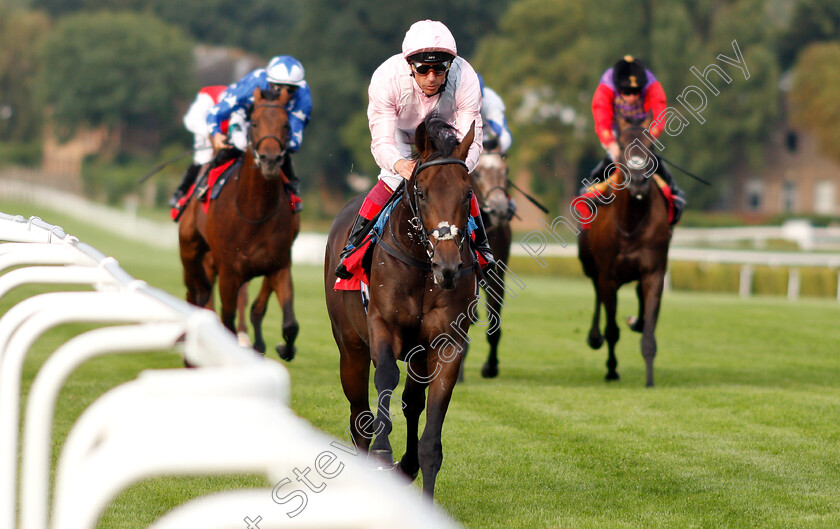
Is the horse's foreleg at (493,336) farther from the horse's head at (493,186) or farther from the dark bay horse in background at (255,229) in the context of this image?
the dark bay horse in background at (255,229)

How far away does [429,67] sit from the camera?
489cm

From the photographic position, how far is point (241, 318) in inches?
388

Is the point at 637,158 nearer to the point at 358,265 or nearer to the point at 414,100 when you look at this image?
the point at 414,100

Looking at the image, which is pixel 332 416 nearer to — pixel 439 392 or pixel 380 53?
pixel 439 392

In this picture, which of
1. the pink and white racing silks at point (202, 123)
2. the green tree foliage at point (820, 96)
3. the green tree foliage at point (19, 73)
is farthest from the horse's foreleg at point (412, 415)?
the green tree foliage at point (19, 73)

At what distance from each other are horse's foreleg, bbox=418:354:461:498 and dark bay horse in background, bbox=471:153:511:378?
153 inches

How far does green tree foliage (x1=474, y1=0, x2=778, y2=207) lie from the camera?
40.7 m

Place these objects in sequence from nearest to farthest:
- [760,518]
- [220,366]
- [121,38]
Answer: [220,366] < [760,518] < [121,38]

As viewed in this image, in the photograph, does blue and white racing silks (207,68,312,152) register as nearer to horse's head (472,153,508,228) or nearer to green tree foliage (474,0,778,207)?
horse's head (472,153,508,228)

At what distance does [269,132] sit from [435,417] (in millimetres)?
3566

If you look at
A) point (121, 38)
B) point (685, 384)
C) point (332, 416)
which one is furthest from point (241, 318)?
point (121, 38)

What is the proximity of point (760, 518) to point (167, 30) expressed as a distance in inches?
2650

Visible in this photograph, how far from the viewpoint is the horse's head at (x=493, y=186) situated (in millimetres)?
8578

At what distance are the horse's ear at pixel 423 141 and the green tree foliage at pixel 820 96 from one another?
40.1 m
